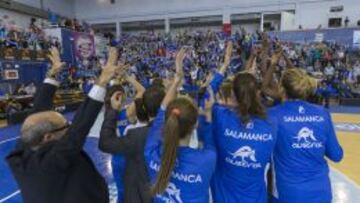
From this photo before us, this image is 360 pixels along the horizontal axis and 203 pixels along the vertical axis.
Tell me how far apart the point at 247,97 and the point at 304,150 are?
54 cm

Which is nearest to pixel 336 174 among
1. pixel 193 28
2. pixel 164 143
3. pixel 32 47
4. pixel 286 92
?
pixel 286 92

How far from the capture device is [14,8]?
22.0 metres

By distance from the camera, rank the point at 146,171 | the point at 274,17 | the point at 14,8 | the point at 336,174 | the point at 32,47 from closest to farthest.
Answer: the point at 146,171 < the point at 336,174 < the point at 32,47 < the point at 14,8 < the point at 274,17

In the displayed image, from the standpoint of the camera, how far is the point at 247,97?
6.37ft

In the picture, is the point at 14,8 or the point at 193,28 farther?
the point at 193,28

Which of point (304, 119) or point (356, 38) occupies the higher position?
point (356, 38)

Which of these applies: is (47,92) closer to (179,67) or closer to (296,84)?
(179,67)

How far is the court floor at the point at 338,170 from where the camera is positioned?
4.37 meters

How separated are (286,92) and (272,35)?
18749mm

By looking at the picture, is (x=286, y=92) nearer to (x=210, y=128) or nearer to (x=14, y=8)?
(x=210, y=128)

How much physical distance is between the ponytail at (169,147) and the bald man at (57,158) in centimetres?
35

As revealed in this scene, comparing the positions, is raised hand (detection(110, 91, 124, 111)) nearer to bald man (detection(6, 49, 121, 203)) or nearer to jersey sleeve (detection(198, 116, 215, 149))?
bald man (detection(6, 49, 121, 203))

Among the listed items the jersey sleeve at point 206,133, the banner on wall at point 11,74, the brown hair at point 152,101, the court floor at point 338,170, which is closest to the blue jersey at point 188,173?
the jersey sleeve at point 206,133

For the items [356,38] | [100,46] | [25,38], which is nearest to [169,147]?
[25,38]
